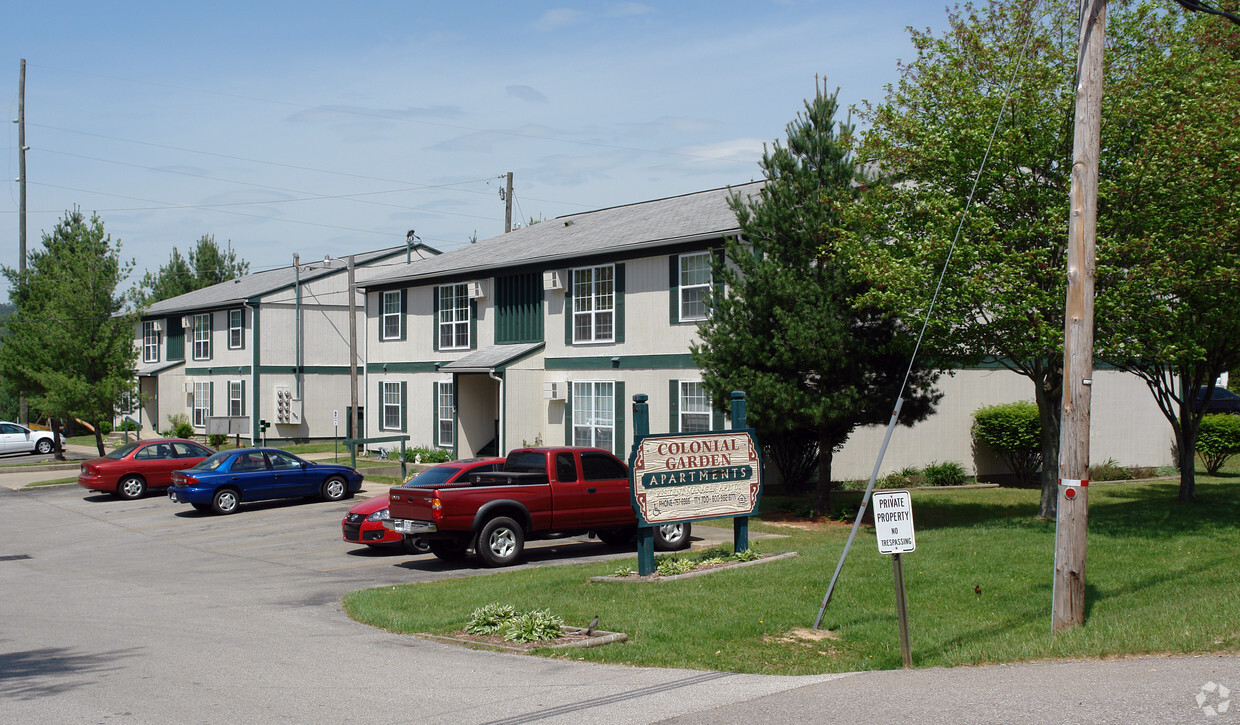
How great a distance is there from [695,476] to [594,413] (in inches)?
533

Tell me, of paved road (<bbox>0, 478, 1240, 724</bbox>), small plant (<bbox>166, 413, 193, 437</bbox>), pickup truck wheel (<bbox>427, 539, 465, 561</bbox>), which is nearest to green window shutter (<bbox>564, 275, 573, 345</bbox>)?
pickup truck wheel (<bbox>427, 539, 465, 561</bbox>)

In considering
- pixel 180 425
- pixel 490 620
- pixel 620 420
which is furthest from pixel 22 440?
pixel 490 620

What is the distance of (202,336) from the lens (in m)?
45.9

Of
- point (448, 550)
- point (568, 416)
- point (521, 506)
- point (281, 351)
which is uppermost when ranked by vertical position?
point (281, 351)

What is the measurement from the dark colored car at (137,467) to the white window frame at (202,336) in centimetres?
1865

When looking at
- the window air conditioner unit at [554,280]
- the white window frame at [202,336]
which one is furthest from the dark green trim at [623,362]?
the white window frame at [202,336]

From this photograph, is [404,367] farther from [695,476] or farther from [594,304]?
[695,476]

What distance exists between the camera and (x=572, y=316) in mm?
27672

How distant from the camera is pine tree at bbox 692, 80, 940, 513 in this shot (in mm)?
18953

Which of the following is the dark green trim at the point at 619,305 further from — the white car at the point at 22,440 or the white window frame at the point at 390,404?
the white car at the point at 22,440

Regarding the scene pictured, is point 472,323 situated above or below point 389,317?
below

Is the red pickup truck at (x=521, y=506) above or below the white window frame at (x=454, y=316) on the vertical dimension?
below

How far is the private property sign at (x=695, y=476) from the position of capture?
13.1 meters

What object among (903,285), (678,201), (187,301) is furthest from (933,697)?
(187,301)
